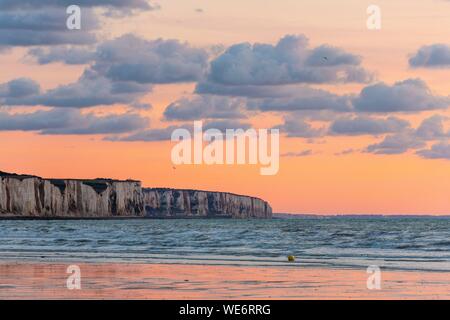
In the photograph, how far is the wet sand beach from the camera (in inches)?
1009

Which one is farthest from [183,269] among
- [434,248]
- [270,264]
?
[434,248]

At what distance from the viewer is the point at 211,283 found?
1128 inches

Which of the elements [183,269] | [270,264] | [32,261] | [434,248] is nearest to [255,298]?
[183,269]

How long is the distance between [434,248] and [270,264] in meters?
16.7

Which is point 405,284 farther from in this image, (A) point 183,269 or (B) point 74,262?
(B) point 74,262

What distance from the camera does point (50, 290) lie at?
26734 mm

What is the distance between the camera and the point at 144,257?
43.2 m

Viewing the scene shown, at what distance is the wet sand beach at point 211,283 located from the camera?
2564 cm
